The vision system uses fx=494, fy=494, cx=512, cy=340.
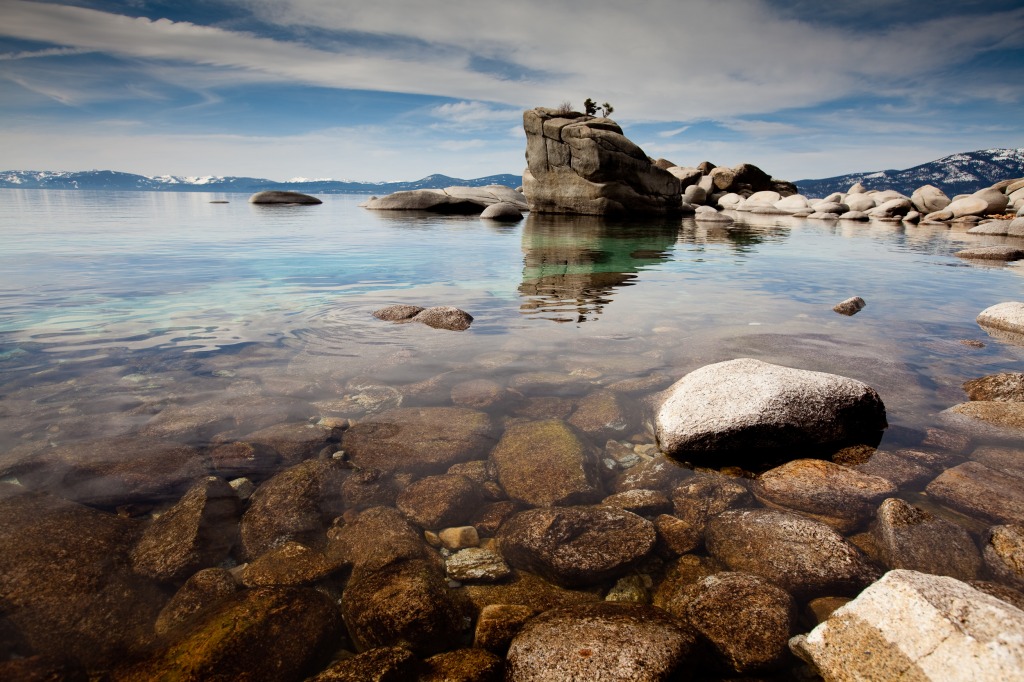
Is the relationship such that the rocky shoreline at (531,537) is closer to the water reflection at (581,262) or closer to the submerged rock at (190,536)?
the submerged rock at (190,536)

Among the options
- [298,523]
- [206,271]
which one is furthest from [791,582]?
[206,271]

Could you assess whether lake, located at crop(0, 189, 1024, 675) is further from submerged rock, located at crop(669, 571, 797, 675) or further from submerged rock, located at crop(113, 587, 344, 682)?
submerged rock, located at crop(669, 571, 797, 675)

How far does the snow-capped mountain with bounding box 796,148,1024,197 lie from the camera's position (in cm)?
15088

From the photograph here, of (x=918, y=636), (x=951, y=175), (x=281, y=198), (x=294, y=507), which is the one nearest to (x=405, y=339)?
(x=294, y=507)

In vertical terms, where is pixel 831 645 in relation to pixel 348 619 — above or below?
above

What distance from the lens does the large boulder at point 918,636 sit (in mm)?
2043

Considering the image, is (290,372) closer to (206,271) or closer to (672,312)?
(672,312)

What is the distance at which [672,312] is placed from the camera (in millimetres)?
9078

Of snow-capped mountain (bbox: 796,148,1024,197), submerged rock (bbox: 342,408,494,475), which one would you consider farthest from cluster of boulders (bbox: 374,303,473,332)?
snow-capped mountain (bbox: 796,148,1024,197)

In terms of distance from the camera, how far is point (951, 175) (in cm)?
16012

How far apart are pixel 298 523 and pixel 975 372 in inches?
304

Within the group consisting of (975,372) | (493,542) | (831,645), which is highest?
(975,372)

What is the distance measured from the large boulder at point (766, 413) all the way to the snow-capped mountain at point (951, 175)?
170830 mm

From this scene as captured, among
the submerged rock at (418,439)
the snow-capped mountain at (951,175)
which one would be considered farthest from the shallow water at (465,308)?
the snow-capped mountain at (951,175)
